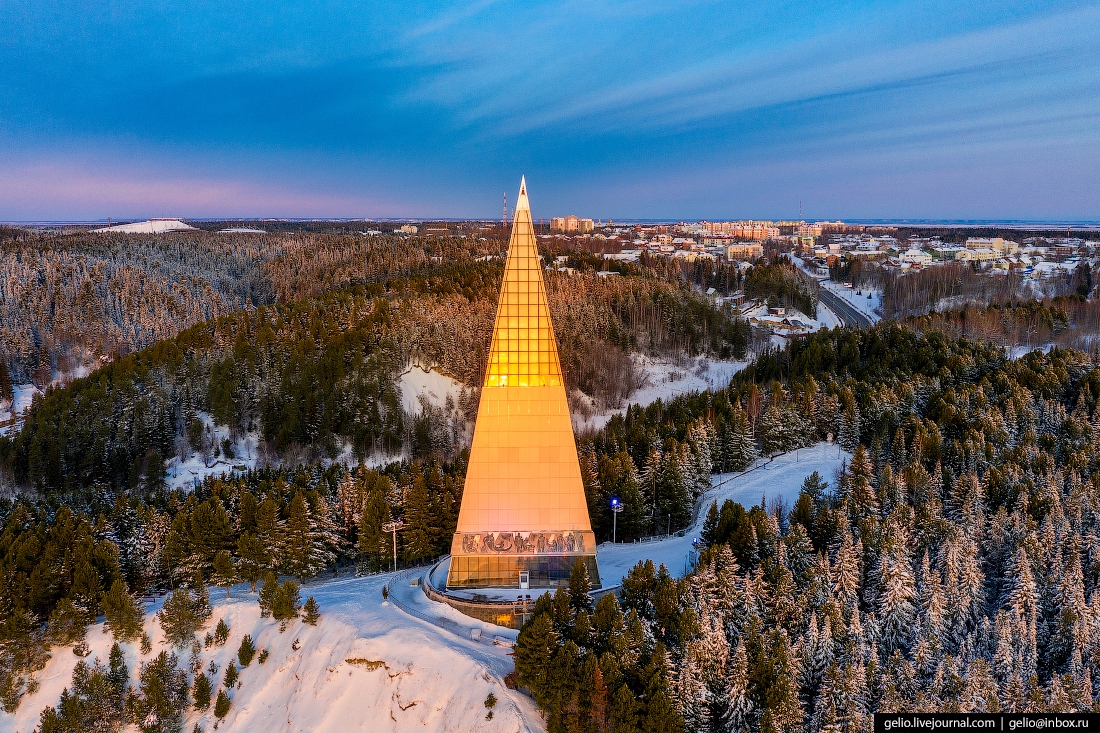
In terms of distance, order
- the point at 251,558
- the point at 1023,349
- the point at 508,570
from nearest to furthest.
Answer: the point at 508,570, the point at 251,558, the point at 1023,349

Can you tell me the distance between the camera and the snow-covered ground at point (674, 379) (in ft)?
292

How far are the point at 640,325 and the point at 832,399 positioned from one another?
5289 centimetres

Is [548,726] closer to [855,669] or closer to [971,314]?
[855,669]

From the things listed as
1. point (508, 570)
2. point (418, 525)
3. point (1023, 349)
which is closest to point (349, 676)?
point (508, 570)

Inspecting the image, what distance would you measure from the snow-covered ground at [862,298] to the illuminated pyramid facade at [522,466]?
368 feet

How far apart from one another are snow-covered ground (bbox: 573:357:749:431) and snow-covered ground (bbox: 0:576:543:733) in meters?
55.1

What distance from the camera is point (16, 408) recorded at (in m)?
86.8

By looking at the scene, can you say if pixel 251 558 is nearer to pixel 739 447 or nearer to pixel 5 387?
pixel 739 447

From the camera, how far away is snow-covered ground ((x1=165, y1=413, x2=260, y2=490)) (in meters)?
61.8

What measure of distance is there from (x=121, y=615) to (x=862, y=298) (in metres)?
147

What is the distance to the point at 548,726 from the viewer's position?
75.6 feet

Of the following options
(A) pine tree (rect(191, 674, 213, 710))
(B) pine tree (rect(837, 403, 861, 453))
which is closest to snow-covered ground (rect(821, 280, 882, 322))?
(B) pine tree (rect(837, 403, 861, 453))

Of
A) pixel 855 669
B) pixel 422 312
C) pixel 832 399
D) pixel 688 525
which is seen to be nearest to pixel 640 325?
pixel 422 312

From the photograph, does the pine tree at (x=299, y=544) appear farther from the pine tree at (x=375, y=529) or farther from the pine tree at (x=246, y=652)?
the pine tree at (x=246, y=652)
